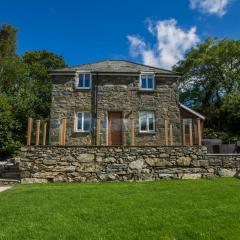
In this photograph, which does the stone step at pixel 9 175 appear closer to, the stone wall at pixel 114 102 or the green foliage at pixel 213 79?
the stone wall at pixel 114 102

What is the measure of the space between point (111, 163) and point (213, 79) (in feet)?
83.3

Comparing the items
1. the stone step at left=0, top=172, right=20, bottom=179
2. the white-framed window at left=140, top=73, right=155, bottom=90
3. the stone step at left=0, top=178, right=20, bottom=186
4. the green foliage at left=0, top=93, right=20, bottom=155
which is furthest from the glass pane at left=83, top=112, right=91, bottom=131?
the stone step at left=0, top=178, right=20, bottom=186

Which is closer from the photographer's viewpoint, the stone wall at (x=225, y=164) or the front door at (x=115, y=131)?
the stone wall at (x=225, y=164)

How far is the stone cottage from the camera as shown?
1908 centimetres

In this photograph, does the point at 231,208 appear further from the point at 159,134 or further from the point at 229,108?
the point at 229,108

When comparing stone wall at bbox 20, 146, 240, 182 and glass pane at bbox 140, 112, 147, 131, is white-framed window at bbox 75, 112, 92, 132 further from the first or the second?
stone wall at bbox 20, 146, 240, 182

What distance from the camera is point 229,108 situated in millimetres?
27359

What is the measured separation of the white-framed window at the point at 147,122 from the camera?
1923 centimetres

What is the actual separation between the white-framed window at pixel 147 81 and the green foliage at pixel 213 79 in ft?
47.3

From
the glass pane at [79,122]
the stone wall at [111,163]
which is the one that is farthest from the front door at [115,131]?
the stone wall at [111,163]

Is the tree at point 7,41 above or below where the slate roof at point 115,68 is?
above

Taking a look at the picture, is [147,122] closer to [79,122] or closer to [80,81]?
[79,122]

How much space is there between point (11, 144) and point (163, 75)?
12.6 meters

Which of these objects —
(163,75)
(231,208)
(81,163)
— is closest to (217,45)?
(163,75)
